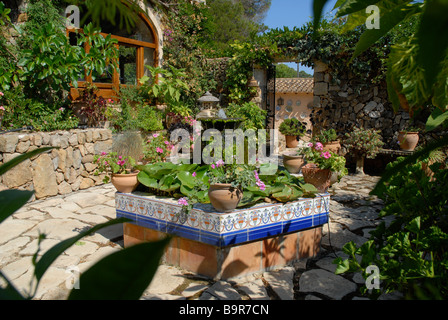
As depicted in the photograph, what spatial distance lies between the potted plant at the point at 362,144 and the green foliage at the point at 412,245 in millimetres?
4991

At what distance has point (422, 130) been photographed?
6.89 m

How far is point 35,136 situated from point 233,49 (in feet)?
18.2

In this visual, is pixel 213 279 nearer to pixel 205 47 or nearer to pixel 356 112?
pixel 356 112

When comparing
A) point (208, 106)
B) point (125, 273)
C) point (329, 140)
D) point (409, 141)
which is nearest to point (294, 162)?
point (329, 140)

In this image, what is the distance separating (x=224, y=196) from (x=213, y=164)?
0.51m

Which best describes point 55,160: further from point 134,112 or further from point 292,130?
point 292,130

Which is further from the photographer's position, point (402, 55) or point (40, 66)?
point (40, 66)

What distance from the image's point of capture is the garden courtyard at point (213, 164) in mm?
358

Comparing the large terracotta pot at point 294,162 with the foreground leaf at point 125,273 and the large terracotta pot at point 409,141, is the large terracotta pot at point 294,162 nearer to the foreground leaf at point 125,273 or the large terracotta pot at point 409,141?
the large terracotta pot at point 409,141

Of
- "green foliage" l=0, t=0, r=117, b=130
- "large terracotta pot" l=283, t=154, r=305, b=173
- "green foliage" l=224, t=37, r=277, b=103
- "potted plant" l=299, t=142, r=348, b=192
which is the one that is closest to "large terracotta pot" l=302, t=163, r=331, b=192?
"potted plant" l=299, t=142, r=348, b=192

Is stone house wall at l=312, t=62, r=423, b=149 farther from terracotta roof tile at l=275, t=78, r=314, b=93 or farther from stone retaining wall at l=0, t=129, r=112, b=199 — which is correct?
terracotta roof tile at l=275, t=78, r=314, b=93

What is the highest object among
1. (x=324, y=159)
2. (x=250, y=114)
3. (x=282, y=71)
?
(x=282, y=71)

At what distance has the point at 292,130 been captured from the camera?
793 cm
